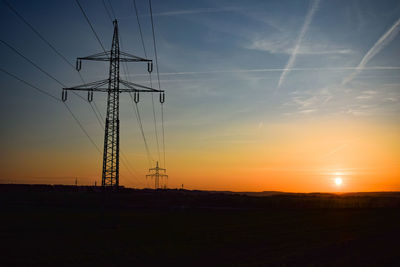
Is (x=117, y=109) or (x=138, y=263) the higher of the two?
(x=117, y=109)

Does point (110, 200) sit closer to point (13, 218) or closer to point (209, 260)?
point (13, 218)

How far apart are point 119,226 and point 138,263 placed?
17.6 m

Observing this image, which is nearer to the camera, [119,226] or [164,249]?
[164,249]

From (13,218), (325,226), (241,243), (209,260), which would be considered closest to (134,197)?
(13,218)

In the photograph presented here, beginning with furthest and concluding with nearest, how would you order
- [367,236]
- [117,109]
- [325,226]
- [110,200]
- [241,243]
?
[110,200], [117,109], [325,226], [367,236], [241,243]

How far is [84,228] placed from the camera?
119ft

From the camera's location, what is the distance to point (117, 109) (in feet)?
150

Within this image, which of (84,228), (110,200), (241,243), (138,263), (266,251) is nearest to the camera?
(138,263)

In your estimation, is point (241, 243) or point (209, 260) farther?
point (241, 243)

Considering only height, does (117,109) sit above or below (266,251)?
above

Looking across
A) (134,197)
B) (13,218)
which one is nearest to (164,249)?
(13,218)

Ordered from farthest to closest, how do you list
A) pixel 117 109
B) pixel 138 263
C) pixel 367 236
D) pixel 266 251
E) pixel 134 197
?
1. pixel 134 197
2. pixel 117 109
3. pixel 367 236
4. pixel 266 251
5. pixel 138 263

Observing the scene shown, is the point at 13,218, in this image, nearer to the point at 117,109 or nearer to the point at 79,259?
the point at 117,109

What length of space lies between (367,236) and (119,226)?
83.0 feet
